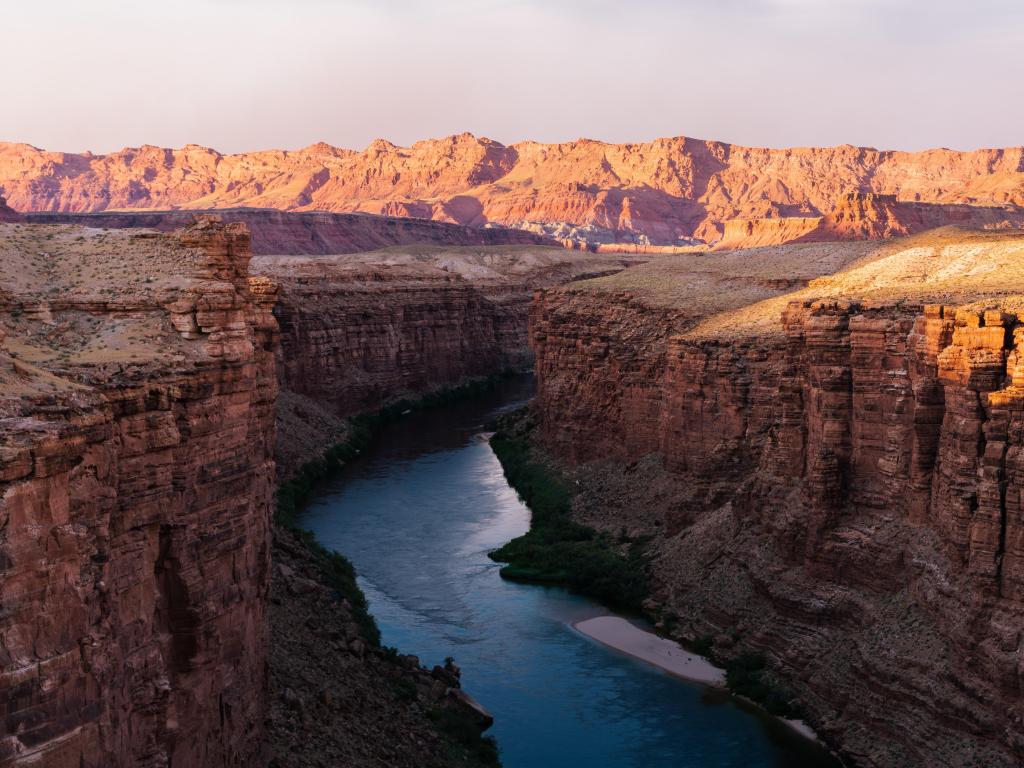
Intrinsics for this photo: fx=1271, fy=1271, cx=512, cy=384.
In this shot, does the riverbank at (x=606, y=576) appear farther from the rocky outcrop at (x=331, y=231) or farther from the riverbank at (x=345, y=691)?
the rocky outcrop at (x=331, y=231)

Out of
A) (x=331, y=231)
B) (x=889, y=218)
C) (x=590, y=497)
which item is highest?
(x=889, y=218)

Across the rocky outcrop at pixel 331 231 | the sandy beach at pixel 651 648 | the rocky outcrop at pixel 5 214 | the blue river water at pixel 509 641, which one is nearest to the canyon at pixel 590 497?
the sandy beach at pixel 651 648

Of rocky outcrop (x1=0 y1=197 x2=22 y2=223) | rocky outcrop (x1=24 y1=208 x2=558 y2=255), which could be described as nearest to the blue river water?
rocky outcrop (x1=0 y1=197 x2=22 y2=223)

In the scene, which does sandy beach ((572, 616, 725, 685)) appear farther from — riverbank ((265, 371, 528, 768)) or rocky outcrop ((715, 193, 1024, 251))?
rocky outcrop ((715, 193, 1024, 251))

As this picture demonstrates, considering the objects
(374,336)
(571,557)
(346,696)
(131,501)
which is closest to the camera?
(131,501)

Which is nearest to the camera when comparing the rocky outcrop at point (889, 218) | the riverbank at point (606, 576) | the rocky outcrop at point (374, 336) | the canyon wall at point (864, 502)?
the canyon wall at point (864, 502)

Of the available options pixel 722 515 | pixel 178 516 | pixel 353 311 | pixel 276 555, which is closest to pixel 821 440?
pixel 722 515

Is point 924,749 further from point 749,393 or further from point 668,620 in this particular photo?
point 749,393

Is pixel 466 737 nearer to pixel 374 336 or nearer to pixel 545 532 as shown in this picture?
pixel 545 532

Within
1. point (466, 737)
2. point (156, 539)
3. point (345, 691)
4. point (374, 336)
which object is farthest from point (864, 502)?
point (374, 336)
